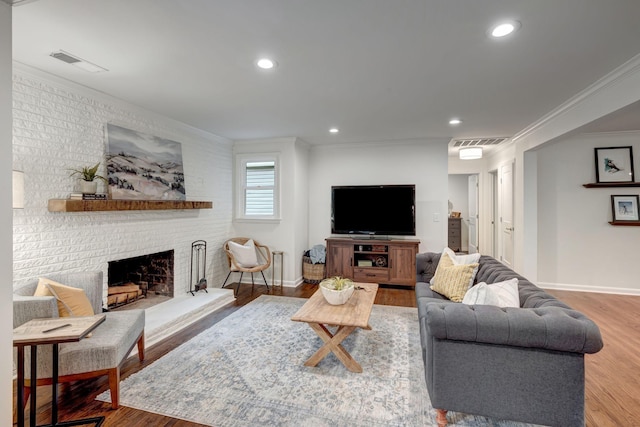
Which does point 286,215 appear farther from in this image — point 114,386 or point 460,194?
point 460,194

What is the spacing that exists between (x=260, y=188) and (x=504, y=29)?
408cm

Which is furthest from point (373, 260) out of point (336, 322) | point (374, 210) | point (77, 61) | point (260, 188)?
point (77, 61)

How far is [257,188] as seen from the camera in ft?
17.4

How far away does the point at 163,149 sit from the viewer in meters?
3.87

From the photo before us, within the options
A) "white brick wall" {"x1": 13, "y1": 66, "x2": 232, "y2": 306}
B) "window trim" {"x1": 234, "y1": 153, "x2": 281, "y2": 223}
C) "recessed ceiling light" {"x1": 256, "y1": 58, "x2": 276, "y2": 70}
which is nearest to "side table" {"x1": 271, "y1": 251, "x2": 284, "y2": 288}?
"window trim" {"x1": 234, "y1": 153, "x2": 281, "y2": 223}

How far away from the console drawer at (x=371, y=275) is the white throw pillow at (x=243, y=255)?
1704 millimetres

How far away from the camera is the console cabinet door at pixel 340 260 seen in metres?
5.17

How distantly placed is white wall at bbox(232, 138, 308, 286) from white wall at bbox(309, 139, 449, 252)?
460 mm

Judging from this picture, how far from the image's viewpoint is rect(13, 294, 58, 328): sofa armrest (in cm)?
192

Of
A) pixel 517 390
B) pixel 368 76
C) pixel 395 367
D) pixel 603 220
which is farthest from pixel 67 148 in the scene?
pixel 603 220

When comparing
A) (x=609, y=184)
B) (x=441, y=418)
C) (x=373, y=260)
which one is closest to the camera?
(x=441, y=418)

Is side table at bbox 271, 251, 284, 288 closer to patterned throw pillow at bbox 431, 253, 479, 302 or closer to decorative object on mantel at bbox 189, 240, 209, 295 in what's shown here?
decorative object on mantel at bbox 189, 240, 209, 295

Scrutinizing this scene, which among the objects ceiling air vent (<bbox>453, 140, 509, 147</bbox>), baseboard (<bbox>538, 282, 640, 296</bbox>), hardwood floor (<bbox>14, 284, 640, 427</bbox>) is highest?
ceiling air vent (<bbox>453, 140, 509, 147</bbox>)

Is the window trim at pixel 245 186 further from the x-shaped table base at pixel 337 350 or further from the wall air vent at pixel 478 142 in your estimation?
the wall air vent at pixel 478 142
